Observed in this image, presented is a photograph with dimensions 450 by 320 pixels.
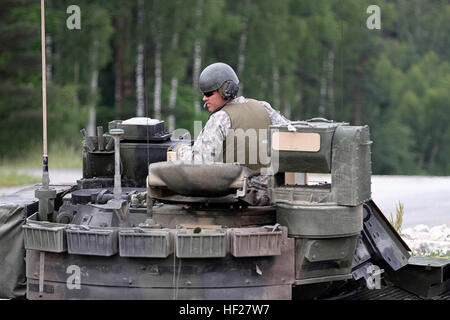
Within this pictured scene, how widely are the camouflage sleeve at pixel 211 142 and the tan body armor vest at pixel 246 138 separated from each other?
56 millimetres

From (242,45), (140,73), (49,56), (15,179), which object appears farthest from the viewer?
(242,45)

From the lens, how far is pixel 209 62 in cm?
3472

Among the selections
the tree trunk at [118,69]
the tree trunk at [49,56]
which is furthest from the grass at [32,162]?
the tree trunk at [118,69]

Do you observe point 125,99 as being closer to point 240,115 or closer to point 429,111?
point 429,111

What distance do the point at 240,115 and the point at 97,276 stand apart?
148 centimetres

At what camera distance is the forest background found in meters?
31.2

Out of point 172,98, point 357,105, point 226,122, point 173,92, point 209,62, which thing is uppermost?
point 209,62

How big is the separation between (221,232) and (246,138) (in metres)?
0.85

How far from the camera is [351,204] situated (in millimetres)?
7387

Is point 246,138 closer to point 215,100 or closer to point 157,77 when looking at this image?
point 215,100

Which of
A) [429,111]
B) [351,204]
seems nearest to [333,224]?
[351,204]

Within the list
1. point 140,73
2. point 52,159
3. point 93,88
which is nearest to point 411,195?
point 52,159

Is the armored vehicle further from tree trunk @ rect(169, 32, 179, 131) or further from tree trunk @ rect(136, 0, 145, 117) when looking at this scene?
tree trunk @ rect(169, 32, 179, 131)

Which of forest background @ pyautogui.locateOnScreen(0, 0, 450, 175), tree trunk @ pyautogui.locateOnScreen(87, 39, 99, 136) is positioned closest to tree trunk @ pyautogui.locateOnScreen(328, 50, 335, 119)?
forest background @ pyautogui.locateOnScreen(0, 0, 450, 175)
